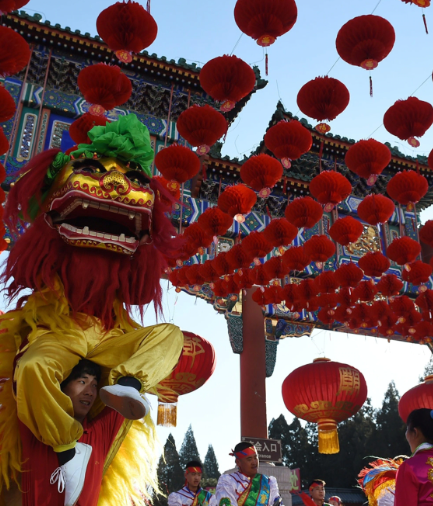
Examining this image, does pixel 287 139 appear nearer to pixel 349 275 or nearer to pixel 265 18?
pixel 265 18

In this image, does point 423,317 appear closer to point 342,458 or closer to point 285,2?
point 285,2

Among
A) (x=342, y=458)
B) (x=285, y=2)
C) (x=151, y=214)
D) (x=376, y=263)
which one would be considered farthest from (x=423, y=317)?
(x=342, y=458)

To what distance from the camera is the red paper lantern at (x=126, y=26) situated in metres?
3.29

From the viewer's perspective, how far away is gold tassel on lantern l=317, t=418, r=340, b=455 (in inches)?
296

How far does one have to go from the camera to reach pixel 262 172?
4.71 m

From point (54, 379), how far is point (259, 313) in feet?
21.8

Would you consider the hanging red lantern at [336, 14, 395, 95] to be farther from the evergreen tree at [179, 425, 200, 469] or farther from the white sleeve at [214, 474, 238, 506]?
the evergreen tree at [179, 425, 200, 469]

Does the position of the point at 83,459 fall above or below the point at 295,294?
below

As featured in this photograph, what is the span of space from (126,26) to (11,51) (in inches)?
29.1

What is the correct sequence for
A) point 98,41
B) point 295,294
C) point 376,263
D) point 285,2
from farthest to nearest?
1. point 98,41
2. point 295,294
3. point 376,263
4. point 285,2

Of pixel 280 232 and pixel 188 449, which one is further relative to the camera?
pixel 188 449

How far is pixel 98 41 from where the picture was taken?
26.1 ft

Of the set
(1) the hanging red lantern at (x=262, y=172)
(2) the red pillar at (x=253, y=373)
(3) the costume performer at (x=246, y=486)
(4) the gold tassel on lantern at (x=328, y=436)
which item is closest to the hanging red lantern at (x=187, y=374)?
(2) the red pillar at (x=253, y=373)

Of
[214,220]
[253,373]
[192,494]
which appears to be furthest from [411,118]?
[253,373]
